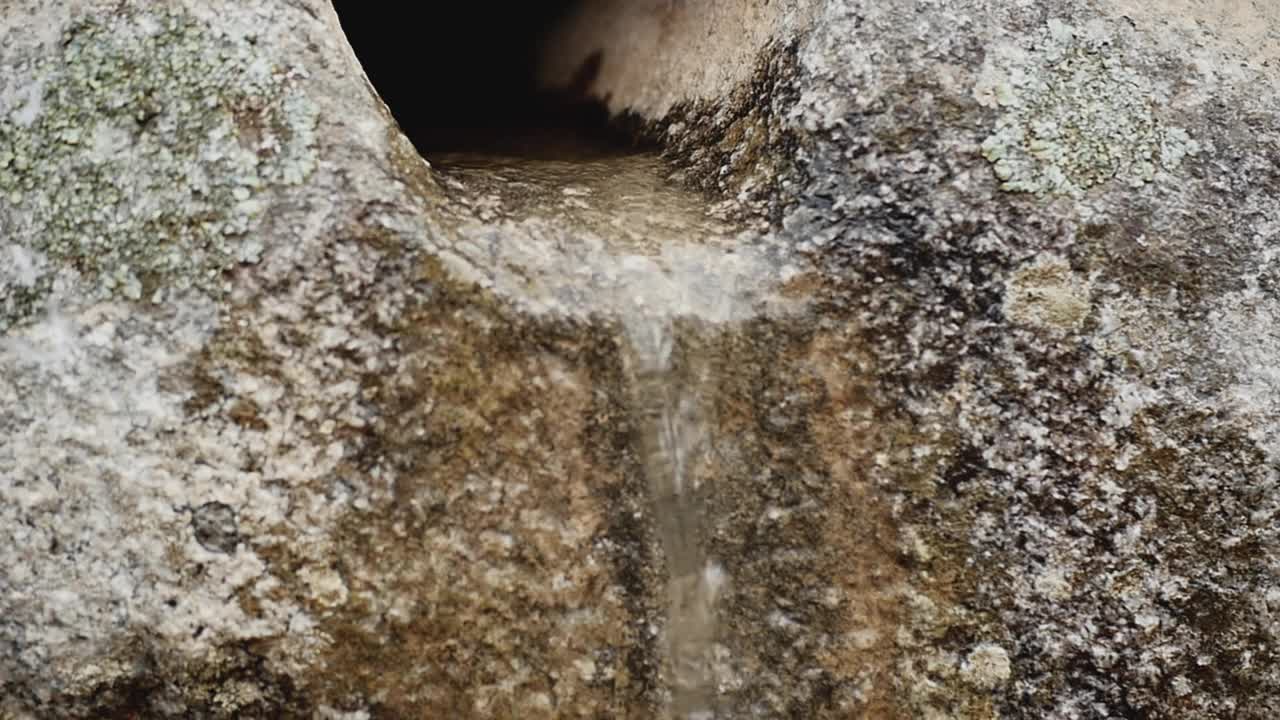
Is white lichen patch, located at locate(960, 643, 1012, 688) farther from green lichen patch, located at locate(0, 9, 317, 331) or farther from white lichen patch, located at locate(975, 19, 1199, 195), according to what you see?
green lichen patch, located at locate(0, 9, 317, 331)

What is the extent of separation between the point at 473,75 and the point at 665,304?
1.34 metres

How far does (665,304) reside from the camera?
139 cm

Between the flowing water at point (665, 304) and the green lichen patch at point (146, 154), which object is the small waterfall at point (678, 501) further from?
the green lichen patch at point (146, 154)

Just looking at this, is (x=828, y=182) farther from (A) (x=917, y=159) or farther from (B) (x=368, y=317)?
(B) (x=368, y=317)

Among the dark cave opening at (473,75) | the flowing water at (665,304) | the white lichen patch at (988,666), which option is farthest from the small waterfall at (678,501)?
the dark cave opening at (473,75)

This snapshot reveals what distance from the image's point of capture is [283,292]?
4.18 feet

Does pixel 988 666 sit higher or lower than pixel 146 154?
lower

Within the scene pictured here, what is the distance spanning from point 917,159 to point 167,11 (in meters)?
0.92

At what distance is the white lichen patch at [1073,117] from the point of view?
4.65 ft

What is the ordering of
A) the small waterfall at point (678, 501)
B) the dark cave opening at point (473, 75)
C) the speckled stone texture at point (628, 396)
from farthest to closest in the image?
the dark cave opening at point (473, 75) → the small waterfall at point (678, 501) → the speckled stone texture at point (628, 396)

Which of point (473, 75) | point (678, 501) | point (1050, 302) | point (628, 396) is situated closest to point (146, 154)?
point (628, 396)

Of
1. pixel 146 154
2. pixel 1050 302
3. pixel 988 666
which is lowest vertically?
pixel 988 666

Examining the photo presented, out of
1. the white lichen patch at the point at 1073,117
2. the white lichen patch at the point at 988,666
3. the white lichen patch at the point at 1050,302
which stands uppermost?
the white lichen patch at the point at 1073,117

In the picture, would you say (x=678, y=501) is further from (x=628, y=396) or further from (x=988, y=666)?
(x=988, y=666)
